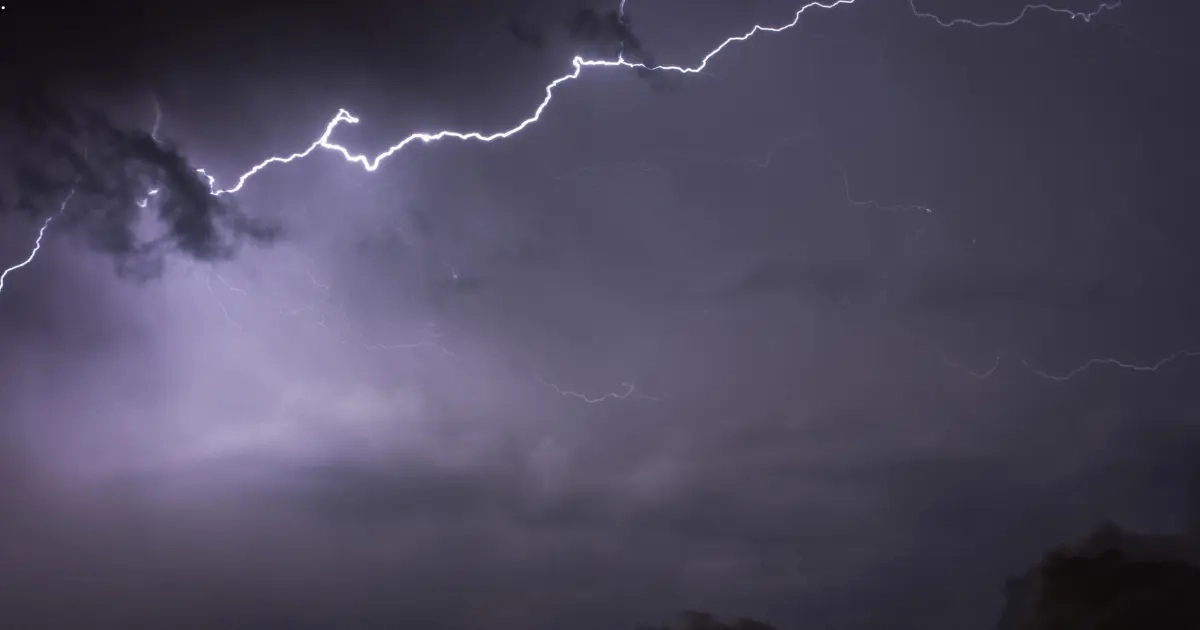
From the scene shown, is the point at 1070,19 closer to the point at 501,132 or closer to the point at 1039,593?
the point at 501,132

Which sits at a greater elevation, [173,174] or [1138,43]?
[1138,43]

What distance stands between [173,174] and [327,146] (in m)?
2.64

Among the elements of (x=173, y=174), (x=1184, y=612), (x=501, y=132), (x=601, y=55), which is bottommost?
(x=1184, y=612)

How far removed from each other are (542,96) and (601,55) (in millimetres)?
1117

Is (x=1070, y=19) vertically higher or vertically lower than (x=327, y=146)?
higher

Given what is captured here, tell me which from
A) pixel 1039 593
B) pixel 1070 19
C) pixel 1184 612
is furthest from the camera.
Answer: pixel 1039 593

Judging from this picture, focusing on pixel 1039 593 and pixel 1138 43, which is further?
pixel 1039 593

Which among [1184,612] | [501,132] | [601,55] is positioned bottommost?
[1184,612]

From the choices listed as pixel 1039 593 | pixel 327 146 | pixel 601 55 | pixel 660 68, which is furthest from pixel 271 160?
pixel 1039 593

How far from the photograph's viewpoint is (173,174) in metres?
13.4

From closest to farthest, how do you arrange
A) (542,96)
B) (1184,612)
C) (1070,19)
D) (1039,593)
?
1. (1070,19)
2. (542,96)
3. (1184,612)
4. (1039,593)

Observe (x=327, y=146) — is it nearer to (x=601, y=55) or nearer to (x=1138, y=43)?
(x=601, y=55)

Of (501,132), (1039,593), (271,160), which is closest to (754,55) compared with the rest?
(501,132)

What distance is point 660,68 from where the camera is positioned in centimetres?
1223
